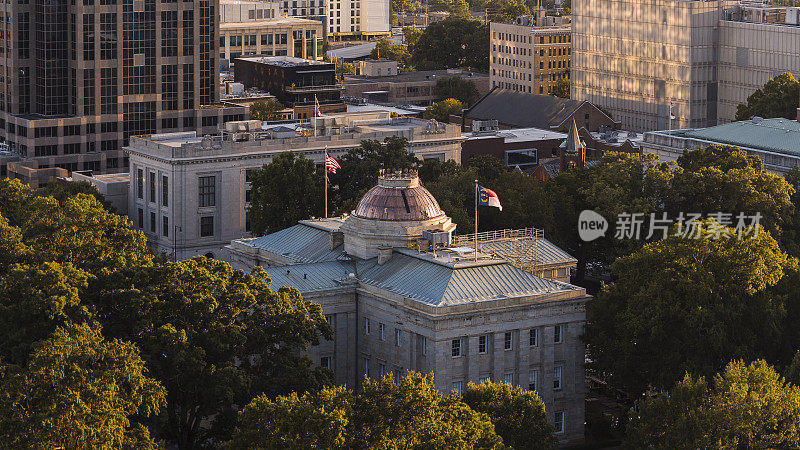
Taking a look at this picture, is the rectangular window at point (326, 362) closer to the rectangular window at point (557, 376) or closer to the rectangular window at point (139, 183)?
the rectangular window at point (557, 376)

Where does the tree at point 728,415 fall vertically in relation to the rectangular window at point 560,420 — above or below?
above

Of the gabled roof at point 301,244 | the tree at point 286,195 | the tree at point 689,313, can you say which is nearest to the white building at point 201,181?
the tree at point 286,195


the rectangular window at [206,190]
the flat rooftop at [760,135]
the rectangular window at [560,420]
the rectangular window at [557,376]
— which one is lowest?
the rectangular window at [560,420]

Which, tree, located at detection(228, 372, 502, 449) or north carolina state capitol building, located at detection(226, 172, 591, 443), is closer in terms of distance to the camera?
tree, located at detection(228, 372, 502, 449)

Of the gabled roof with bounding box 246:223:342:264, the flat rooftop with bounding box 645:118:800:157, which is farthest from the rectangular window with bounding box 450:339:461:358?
the flat rooftop with bounding box 645:118:800:157

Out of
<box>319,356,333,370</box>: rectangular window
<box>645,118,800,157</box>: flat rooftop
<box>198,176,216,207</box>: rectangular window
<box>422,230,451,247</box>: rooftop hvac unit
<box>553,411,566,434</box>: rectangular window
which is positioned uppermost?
<box>645,118,800,157</box>: flat rooftop

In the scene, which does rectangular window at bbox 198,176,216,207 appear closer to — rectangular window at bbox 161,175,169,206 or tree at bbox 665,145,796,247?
rectangular window at bbox 161,175,169,206

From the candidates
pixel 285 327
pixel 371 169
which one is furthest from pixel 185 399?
pixel 371 169
